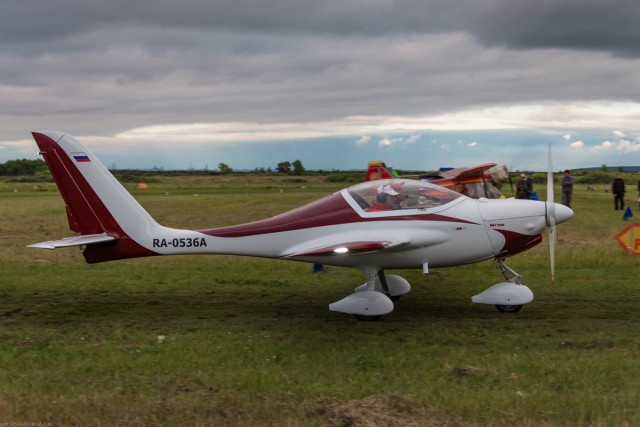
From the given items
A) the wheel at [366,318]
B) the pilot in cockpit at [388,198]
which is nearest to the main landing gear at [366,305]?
the wheel at [366,318]

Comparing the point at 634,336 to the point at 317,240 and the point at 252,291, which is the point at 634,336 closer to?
the point at 317,240

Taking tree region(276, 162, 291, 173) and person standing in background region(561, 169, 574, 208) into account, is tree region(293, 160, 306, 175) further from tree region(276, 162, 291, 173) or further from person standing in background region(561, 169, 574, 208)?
person standing in background region(561, 169, 574, 208)

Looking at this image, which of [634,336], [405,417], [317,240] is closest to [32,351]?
[317,240]

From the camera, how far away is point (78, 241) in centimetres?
1090

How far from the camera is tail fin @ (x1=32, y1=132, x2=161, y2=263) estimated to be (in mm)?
11469

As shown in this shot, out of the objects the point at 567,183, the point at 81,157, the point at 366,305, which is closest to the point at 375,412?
the point at 366,305

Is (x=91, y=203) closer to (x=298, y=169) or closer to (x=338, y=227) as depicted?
(x=338, y=227)

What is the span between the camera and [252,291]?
1286cm

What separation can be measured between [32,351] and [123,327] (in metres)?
1.65

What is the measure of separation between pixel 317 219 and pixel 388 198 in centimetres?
134

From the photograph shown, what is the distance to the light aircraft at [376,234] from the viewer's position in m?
10.1

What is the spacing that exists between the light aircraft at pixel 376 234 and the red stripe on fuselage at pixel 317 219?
0.7 inches

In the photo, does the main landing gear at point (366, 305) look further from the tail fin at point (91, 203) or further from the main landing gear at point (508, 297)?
the tail fin at point (91, 203)

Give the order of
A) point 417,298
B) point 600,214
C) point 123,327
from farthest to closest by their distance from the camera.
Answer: point 600,214 < point 417,298 < point 123,327
